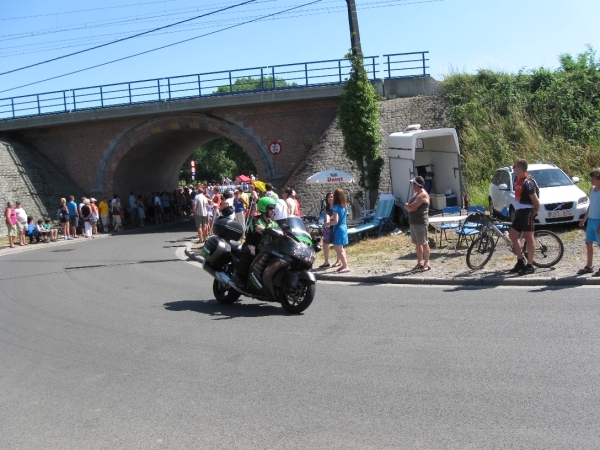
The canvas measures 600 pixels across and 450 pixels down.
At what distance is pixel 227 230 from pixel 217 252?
47 centimetres

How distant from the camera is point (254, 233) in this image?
10.3 m

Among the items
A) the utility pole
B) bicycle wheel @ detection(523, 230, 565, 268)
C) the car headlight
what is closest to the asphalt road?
bicycle wheel @ detection(523, 230, 565, 268)

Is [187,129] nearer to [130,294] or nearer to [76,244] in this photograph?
[76,244]

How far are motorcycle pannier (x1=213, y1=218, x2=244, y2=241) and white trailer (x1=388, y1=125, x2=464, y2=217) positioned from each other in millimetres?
9471

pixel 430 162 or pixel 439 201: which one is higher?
pixel 430 162

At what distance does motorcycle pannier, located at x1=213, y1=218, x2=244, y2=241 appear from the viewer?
1090 cm

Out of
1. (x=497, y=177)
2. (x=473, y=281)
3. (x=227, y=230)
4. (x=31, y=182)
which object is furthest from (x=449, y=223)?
(x=31, y=182)

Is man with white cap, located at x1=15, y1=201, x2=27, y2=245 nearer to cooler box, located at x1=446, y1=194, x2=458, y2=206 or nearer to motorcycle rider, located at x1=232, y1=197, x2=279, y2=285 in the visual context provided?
cooler box, located at x1=446, y1=194, x2=458, y2=206

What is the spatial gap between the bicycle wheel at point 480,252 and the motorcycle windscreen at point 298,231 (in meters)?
3.61

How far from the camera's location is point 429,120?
2733 centimetres

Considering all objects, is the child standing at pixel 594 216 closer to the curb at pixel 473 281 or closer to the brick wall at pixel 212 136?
the curb at pixel 473 281

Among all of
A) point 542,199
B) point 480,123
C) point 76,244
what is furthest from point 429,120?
point 76,244

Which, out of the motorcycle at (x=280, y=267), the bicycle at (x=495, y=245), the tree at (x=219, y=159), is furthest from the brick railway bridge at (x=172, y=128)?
the tree at (x=219, y=159)

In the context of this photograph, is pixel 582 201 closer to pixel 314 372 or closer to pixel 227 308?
pixel 227 308
